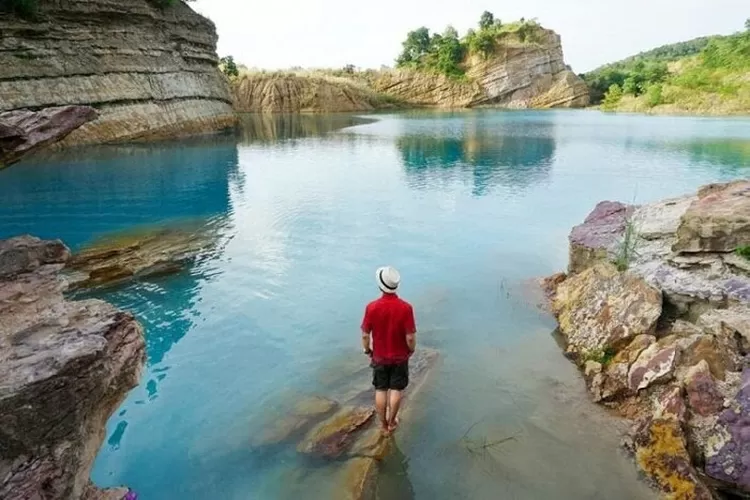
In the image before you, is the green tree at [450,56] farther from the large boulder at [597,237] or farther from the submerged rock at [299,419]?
the submerged rock at [299,419]

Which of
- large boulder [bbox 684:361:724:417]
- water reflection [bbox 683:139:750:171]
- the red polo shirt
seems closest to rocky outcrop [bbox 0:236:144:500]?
the red polo shirt

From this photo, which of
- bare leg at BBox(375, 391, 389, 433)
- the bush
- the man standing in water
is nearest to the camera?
the man standing in water

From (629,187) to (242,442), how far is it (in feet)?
67.8

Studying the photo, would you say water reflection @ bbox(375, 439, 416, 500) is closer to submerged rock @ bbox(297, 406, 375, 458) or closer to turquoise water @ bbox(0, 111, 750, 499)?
turquoise water @ bbox(0, 111, 750, 499)

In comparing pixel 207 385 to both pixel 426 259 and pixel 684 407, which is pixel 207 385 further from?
pixel 426 259

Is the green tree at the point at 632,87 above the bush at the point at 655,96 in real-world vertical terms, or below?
above

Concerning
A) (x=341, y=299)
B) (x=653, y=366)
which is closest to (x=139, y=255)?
(x=341, y=299)

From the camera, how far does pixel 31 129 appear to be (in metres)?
5.73

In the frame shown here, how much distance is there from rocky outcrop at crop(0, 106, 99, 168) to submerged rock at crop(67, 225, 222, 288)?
6775 millimetres

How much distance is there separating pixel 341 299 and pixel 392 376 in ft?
17.0

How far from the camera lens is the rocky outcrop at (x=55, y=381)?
12.3 ft

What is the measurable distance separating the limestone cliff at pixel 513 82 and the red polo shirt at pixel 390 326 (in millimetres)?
83011

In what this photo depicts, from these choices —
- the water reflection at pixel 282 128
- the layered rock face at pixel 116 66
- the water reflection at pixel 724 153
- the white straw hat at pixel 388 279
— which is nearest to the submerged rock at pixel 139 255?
the white straw hat at pixel 388 279

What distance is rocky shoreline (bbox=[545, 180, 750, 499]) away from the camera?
5672mm
